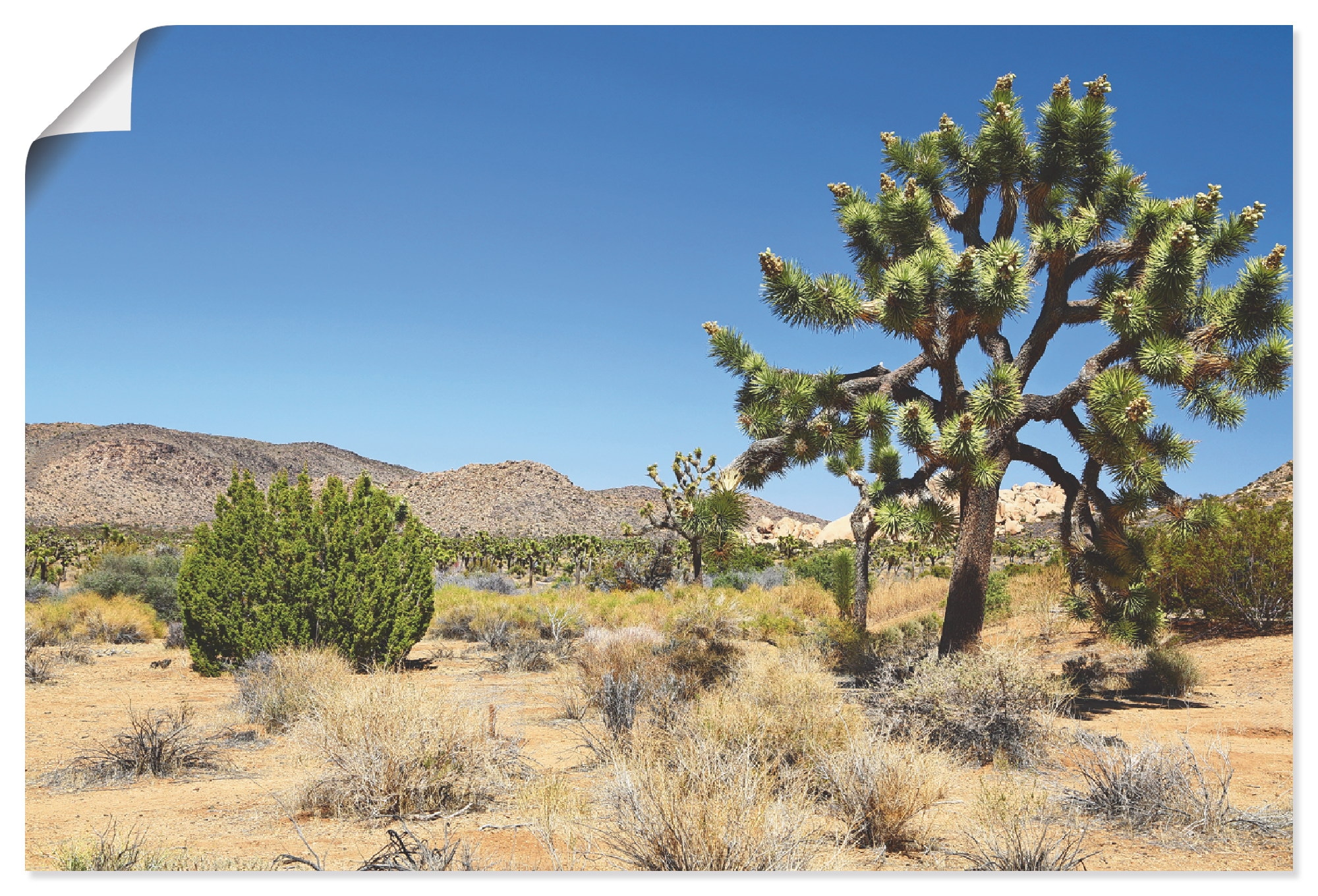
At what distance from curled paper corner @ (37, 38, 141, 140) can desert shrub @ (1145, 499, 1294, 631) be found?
12.3 m

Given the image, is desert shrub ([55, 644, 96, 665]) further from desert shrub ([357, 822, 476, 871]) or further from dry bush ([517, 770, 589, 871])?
desert shrub ([357, 822, 476, 871])

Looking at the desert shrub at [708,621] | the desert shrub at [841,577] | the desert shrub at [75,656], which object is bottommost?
the desert shrub at [75,656]

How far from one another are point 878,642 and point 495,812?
24.0 feet

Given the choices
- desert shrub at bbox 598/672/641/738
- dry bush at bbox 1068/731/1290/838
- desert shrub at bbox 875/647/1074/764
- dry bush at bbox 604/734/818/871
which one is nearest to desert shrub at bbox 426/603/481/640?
desert shrub at bbox 598/672/641/738

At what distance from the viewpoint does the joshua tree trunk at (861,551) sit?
10.2 meters

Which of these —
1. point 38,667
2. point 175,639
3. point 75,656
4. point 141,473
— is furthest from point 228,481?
point 38,667

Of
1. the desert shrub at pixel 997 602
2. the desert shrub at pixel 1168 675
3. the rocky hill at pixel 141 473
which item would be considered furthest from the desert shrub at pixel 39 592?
the desert shrub at pixel 1168 675

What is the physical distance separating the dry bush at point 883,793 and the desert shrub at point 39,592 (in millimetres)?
19770

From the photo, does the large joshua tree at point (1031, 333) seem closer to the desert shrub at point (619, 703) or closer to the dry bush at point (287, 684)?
the desert shrub at point (619, 703)

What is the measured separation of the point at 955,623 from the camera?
28.7 ft

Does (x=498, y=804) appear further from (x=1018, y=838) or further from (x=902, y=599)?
(x=902, y=599)

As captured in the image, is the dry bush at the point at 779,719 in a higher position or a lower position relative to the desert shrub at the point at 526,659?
higher

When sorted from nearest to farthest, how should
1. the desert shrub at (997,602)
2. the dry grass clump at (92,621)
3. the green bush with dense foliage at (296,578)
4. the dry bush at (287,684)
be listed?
the dry bush at (287,684) < the green bush with dense foliage at (296,578) < the dry grass clump at (92,621) < the desert shrub at (997,602)

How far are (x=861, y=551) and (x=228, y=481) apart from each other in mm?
49165
